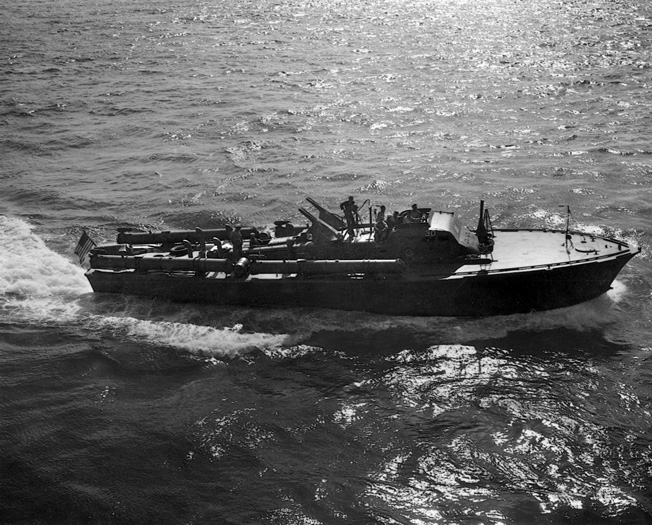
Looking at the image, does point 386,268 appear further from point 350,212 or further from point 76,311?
point 76,311

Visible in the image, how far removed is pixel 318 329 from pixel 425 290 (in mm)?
4295

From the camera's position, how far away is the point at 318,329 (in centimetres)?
2514

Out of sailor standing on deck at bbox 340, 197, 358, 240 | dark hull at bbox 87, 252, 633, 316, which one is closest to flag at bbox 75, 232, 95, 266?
dark hull at bbox 87, 252, 633, 316

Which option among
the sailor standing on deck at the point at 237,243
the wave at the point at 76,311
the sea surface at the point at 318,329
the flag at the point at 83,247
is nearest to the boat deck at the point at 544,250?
the sea surface at the point at 318,329

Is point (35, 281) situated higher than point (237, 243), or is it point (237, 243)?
point (237, 243)

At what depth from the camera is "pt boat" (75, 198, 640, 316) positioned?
24.2m

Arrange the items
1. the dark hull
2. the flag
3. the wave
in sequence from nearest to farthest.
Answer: the dark hull, the wave, the flag

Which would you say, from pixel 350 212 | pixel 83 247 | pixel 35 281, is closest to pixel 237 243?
pixel 350 212

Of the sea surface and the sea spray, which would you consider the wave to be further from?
the sea surface

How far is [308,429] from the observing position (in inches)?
790

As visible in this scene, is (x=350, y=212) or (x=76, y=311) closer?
(x=350, y=212)

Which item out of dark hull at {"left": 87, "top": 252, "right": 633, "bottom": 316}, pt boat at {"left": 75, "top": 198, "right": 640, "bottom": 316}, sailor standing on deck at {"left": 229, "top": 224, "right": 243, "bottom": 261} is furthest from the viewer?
sailor standing on deck at {"left": 229, "top": 224, "right": 243, "bottom": 261}

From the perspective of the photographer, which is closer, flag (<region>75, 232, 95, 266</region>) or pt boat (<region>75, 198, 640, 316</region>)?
pt boat (<region>75, 198, 640, 316</region>)

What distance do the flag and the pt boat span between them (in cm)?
10
